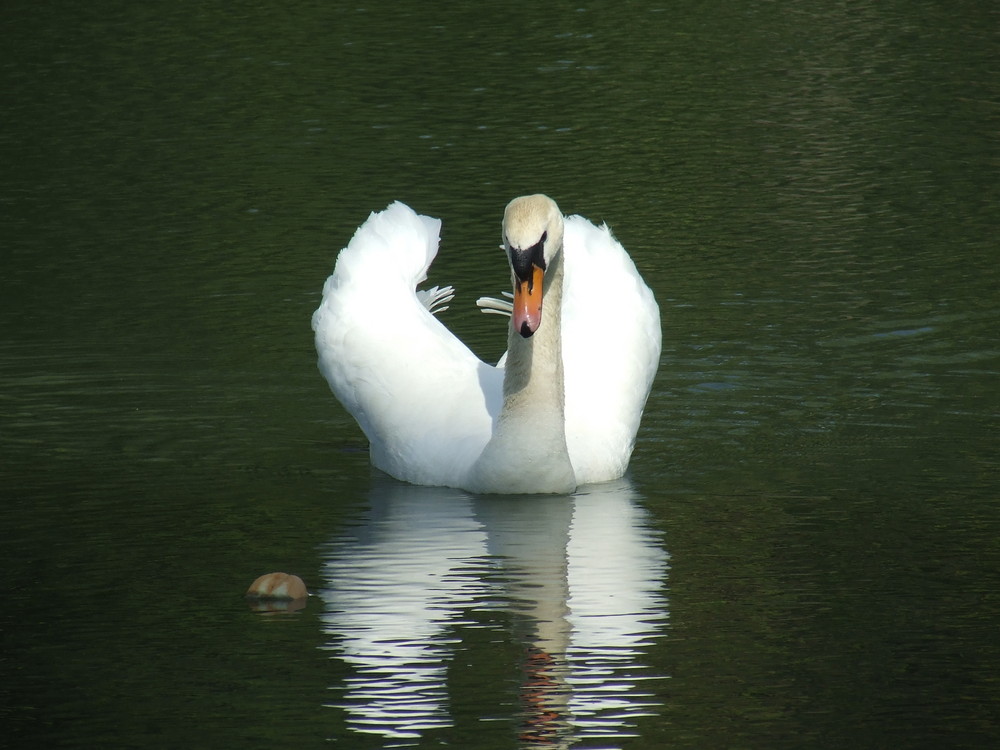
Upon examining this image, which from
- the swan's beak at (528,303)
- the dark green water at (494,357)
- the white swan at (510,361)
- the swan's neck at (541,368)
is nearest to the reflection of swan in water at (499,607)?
the dark green water at (494,357)

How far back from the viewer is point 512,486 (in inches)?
360

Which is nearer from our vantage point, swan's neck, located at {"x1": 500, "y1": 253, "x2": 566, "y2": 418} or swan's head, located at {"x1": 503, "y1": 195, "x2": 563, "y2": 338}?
swan's head, located at {"x1": 503, "y1": 195, "x2": 563, "y2": 338}

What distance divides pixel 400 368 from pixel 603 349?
0.98m

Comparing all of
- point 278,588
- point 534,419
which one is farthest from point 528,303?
point 278,588

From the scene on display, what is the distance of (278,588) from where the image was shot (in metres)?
7.72

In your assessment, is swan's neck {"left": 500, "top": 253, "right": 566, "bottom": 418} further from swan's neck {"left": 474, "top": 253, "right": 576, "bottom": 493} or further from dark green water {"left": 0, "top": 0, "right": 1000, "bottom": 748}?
dark green water {"left": 0, "top": 0, "right": 1000, "bottom": 748}

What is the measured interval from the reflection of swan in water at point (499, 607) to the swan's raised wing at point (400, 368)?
0.19 metres

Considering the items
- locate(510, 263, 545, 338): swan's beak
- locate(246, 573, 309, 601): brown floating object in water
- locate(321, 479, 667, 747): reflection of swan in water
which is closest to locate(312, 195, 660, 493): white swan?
locate(510, 263, 545, 338): swan's beak

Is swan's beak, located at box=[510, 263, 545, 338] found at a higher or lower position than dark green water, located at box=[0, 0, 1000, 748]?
higher

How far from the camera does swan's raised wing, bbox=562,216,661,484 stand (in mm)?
9391

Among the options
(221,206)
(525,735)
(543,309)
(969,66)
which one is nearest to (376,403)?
(543,309)

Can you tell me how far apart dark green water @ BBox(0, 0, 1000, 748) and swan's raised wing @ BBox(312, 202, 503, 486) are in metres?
0.21

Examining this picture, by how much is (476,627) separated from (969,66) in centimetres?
1461

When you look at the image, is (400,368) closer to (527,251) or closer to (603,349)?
(603,349)
